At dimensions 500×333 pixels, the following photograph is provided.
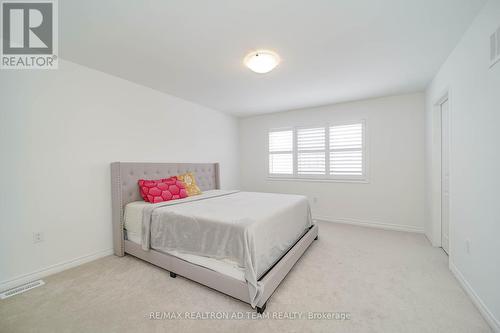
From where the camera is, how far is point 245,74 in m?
2.74

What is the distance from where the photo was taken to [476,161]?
1.68m

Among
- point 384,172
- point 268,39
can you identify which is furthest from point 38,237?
point 384,172

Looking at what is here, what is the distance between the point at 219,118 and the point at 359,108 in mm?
2932

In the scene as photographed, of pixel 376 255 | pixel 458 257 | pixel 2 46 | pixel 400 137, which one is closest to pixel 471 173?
pixel 458 257

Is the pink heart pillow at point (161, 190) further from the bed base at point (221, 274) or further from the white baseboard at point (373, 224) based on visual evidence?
the white baseboard at point (373, 224)

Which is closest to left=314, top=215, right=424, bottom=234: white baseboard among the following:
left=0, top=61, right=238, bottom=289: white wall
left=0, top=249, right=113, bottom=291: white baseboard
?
left=0, top=61, right=238, bottom=289: white wall

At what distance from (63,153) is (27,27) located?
1.23 meters

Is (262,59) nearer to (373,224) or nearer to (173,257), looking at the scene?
(173,257)

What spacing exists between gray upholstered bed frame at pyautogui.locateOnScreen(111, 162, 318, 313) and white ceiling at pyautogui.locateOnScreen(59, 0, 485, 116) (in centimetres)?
134

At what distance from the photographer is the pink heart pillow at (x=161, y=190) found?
2770 mm

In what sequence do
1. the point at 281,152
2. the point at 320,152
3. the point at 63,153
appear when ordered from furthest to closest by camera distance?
the point at 281,152 → the point at 320,152 → the point at 63,153

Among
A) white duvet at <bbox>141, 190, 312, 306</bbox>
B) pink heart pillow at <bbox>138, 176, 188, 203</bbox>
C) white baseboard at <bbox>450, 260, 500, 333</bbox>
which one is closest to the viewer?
white baseboard at <bbox>450, 260, 500, 333</bbox>

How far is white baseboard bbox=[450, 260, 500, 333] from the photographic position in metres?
1.41

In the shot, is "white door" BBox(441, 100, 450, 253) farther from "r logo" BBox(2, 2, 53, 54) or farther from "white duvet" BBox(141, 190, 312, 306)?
"r logo" BBox(2, 2, 53, 54)
